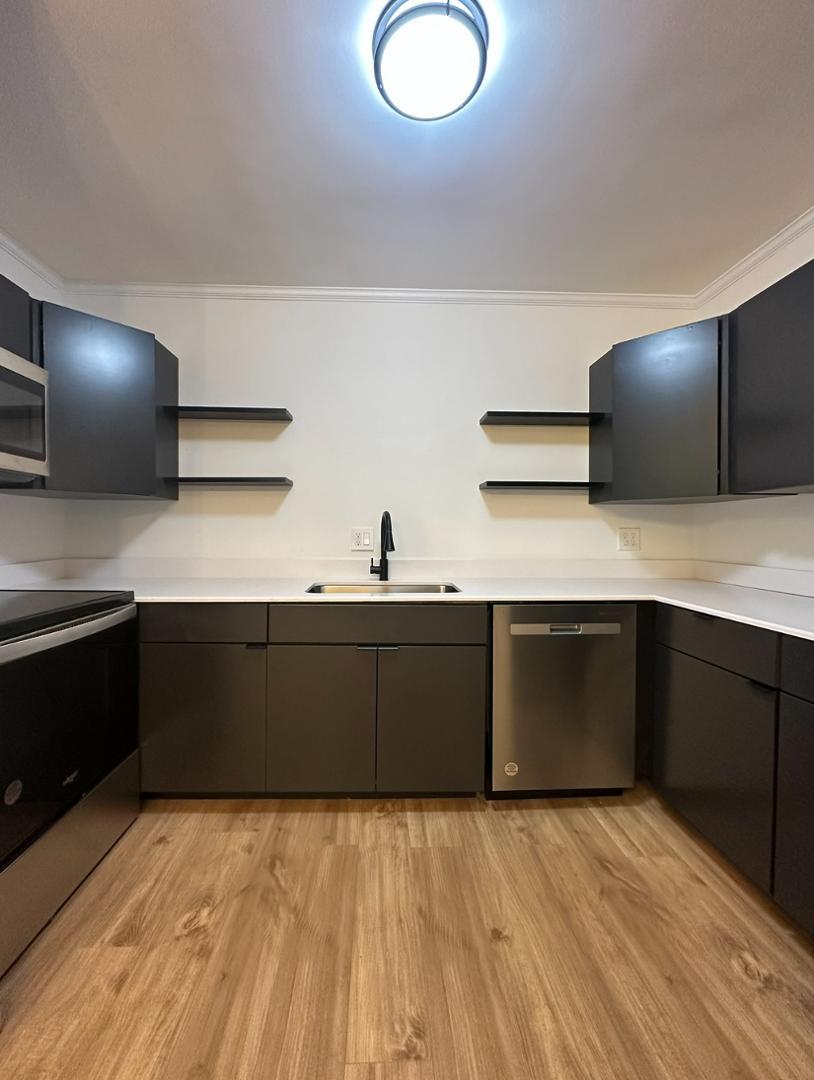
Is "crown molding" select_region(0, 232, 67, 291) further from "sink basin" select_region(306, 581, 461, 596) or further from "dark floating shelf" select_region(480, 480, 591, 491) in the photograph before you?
"dark floating shelf" select_region(480, 480, 591, 491)

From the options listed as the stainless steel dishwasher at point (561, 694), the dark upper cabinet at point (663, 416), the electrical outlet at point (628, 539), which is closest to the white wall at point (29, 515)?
the stainless steel dishwasher at point (561, 694)

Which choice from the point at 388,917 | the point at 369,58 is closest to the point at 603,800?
the point at 388,917

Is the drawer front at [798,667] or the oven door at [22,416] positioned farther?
the oven door at [22,416]

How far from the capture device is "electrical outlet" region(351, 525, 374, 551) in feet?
8.01

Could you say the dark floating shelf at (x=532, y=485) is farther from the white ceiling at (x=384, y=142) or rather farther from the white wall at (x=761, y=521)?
the white ceiling at (x=384, y=142)

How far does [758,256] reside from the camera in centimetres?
206

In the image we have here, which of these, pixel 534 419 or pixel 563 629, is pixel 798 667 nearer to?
pixel 563 629

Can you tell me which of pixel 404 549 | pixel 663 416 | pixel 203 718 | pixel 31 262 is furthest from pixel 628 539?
pixel 31 262

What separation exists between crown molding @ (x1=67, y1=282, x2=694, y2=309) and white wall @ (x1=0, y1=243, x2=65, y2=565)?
0.61ft

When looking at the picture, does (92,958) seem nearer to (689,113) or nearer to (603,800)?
(603,800)

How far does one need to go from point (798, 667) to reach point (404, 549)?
1.61 m

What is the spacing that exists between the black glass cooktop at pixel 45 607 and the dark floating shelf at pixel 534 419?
5.77 feet

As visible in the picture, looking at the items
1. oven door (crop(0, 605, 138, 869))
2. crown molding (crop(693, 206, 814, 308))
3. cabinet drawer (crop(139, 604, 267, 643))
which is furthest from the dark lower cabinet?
crown molding (crop(693, 206, 814, 308))

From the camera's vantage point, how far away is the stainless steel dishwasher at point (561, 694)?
187 cm
